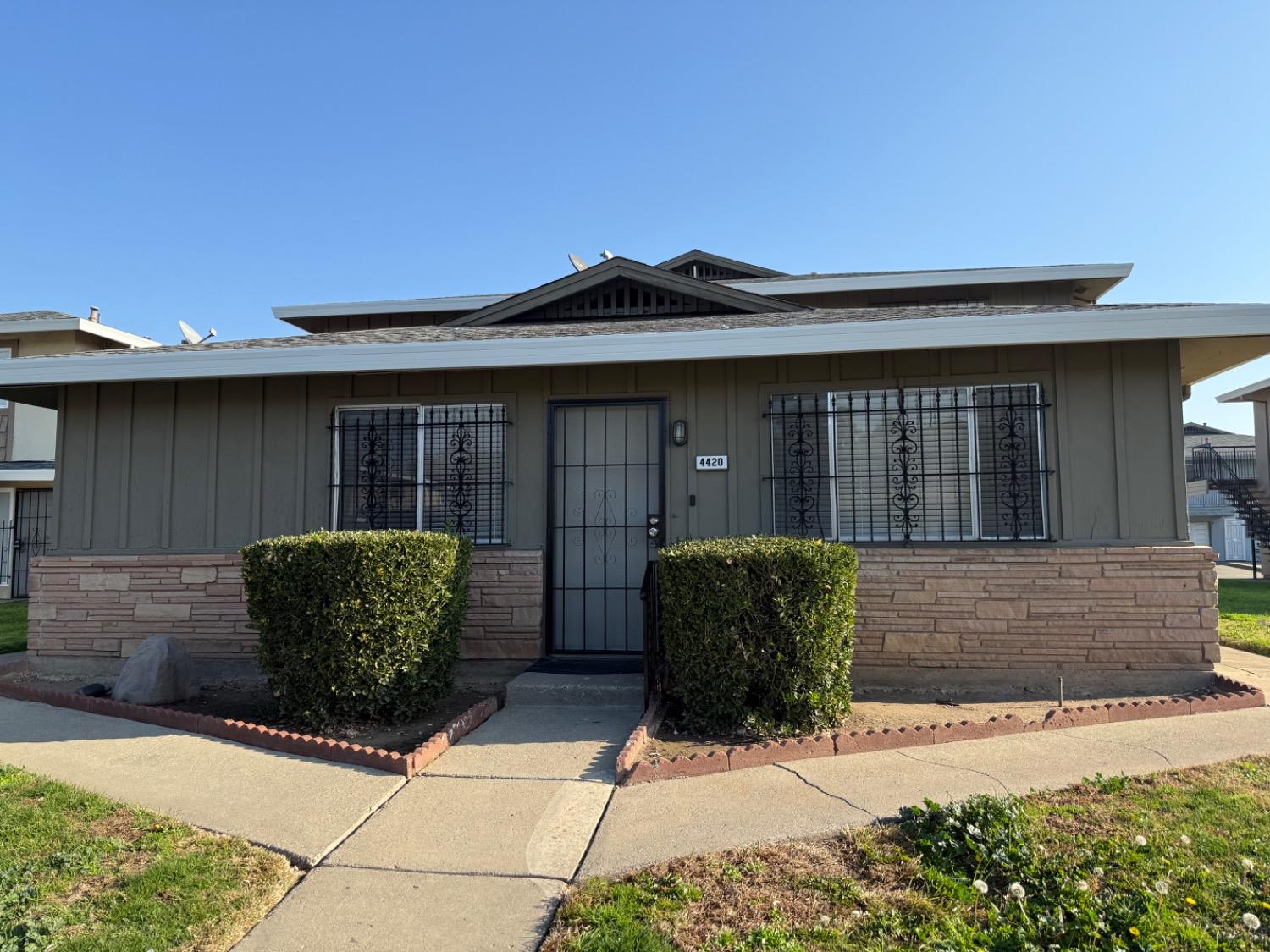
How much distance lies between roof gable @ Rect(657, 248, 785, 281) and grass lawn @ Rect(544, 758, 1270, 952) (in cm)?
1078

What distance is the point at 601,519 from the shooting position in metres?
6.85

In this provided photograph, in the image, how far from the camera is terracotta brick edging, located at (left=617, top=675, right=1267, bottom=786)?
4.17 metres

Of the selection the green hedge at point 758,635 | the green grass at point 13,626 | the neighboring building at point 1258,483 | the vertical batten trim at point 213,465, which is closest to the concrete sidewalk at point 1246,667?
the green hedge at point 758,635

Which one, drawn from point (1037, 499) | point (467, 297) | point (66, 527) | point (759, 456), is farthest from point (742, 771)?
point (467, 297)

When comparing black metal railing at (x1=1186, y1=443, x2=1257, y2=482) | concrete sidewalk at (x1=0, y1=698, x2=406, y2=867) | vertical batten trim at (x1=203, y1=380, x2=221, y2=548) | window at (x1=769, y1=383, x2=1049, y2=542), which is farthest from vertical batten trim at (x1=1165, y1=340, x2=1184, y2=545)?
black metal railing at (x1=1186, y1=443, x2=1257, y2=482)

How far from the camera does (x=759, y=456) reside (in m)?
6.54

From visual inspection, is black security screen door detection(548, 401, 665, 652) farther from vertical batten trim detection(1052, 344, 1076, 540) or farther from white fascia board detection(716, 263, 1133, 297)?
white fascia board detection(716, 263, 1133, 297)

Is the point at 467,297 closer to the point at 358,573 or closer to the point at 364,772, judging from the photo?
the point at 358,573

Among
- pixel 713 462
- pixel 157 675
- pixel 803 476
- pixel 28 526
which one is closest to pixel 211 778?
pixel 157 675

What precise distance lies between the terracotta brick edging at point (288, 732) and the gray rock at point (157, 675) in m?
0.18

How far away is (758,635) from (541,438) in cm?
289

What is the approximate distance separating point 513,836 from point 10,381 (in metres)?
6.31

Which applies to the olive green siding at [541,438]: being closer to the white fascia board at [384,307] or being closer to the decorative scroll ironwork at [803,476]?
the decorative scroll ironwork at [803,476]

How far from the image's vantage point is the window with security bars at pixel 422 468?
6.85 metres
